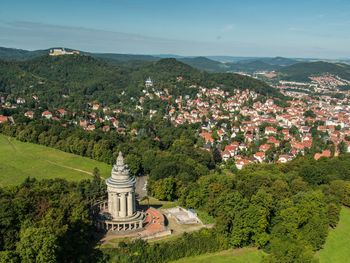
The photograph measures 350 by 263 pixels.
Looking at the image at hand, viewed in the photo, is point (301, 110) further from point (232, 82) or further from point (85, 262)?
point (85, 262)

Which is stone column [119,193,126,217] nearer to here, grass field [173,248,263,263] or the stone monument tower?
the stone monument tower

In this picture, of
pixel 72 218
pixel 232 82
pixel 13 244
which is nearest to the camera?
pixel 13 244

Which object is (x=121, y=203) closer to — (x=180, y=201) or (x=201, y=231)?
(x=201, y=231)

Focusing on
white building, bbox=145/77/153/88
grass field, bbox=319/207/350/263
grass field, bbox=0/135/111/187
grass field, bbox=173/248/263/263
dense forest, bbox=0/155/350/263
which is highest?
white building, bbox=145/77/153/88

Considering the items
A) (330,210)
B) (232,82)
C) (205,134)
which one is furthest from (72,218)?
(232,82)

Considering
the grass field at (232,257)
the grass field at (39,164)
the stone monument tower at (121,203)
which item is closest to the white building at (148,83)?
the grass field at (39,164)

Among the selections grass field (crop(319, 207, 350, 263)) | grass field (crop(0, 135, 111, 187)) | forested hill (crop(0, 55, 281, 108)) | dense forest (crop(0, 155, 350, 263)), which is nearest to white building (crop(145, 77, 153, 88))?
forested hill (crop(0, 55, 281, 108))
